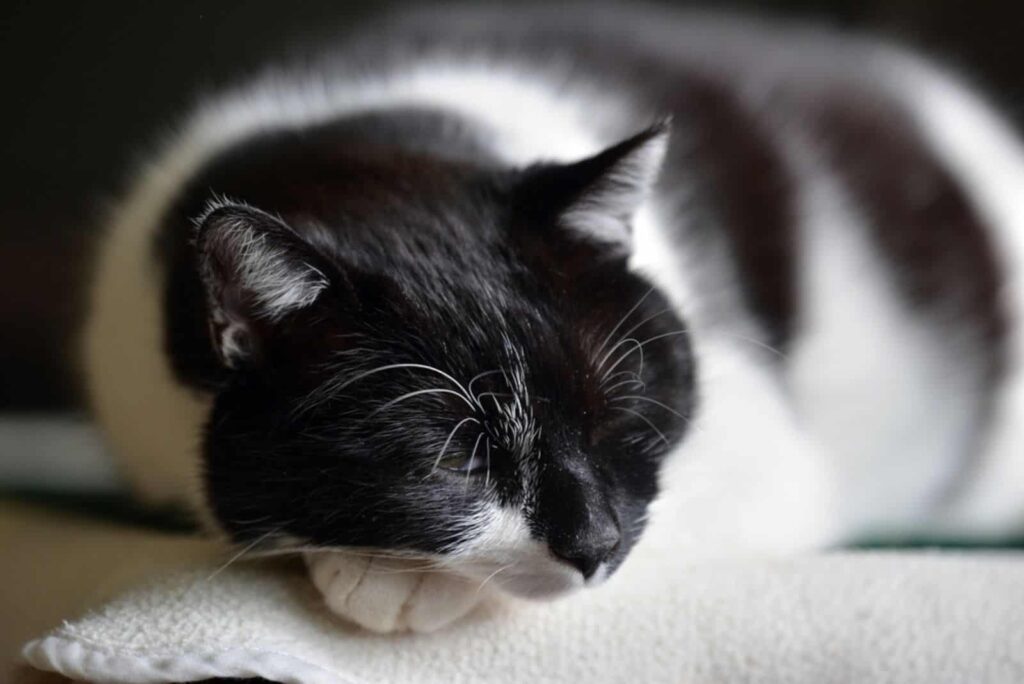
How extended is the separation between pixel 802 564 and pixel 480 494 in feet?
1.25

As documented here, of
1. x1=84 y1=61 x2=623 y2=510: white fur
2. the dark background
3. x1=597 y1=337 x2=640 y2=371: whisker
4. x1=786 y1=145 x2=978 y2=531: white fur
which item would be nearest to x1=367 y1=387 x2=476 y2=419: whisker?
x1=597 y1=337 x2=640 y2=371: whisker

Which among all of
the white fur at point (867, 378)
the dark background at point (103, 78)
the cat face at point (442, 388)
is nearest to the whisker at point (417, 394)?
the cat face at point (442, 388)

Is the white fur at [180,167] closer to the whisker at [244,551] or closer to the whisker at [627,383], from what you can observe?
the whisker at [244,551]

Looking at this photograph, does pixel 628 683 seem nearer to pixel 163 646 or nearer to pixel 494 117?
pixel 163 646

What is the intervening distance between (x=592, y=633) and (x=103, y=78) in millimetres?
676

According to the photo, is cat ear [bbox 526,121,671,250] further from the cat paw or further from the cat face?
the cat paw

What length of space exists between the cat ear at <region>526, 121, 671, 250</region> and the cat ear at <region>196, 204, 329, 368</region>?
0.65ft

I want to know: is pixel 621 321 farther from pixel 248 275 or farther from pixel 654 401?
pixel 248 275

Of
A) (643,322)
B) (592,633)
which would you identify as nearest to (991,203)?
(643,322)

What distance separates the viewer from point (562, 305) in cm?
84

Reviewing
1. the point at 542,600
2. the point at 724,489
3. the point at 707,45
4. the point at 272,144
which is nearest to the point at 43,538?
Result: the point at 272,144

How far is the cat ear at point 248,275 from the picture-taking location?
746mm

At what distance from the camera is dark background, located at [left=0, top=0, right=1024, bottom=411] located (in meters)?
1.00

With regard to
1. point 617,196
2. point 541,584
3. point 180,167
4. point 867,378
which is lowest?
point 867,378
